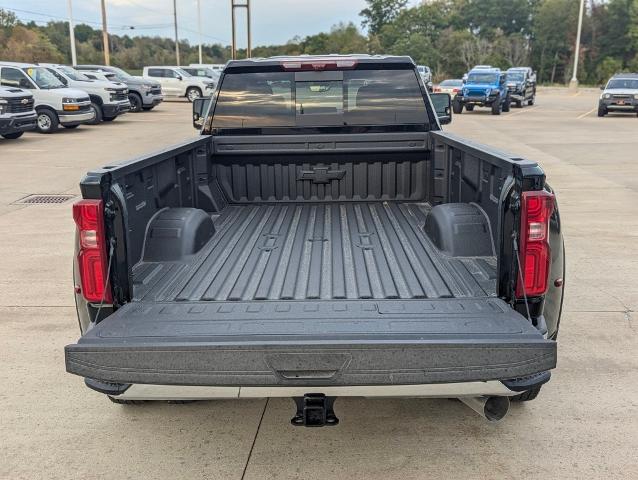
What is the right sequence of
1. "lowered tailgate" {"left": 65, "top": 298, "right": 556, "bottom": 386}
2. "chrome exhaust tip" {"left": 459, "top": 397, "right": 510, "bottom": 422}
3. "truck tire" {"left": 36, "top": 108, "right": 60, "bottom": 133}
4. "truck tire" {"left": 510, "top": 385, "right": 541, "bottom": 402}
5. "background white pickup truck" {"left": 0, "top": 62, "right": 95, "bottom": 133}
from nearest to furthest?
1. "lowered tailgate" {"left": 65, "top": 298, "right": 556, "bottom": 386}
2. "chrome exhaust tip" {"left": 459, "top": 397, "right": 510, "bottom": 422}
3. "truck tire" {"left": 510, "top": 385, "right": 541, "bottom": 402}
4. "background white pickup truck" {"left": 0, "top": 62, "right": 95, "bottom": 133}
5. "truck tire" {"left": 36, "top": 108, "right": 60, "bottom": 133}

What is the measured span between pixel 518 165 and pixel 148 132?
1719 centimetres

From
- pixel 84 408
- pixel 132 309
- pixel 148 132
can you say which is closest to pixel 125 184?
pixel 132 309

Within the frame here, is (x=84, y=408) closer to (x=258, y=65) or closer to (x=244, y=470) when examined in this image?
(x=244, y=470)

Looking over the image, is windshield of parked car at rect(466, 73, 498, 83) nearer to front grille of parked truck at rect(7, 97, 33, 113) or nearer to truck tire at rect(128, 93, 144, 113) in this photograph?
truck tire at rect(128, 93, 144, 113)

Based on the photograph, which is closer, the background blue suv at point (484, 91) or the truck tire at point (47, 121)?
the truck tire at point (47, 121)

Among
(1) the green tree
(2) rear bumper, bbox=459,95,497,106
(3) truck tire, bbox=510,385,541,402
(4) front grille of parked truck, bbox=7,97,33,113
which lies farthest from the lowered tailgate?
(1) the green tree

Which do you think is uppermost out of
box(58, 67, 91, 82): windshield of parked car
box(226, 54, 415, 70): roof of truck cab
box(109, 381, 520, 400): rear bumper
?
box(226, 54, 415, 70): roof of truck cab

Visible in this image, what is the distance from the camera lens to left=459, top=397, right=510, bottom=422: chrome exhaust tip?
2.86 meters

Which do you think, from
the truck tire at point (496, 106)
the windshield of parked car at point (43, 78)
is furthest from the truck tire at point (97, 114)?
the truck tire at point (496, 106)

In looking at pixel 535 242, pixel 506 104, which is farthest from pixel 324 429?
pixel 506 104

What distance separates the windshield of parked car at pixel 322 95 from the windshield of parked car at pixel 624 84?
24.0 meters

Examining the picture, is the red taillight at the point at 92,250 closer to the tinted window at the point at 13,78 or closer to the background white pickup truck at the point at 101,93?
the tinted window at the point at 13,78

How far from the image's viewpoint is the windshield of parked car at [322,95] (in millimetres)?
5004

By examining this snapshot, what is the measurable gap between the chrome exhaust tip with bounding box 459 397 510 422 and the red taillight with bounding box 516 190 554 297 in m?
0.49
